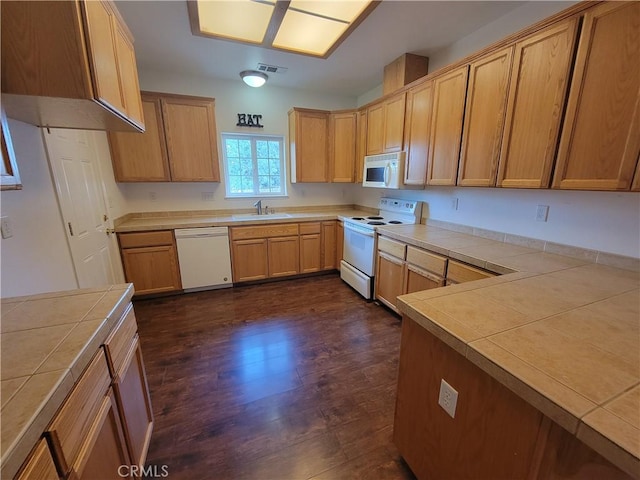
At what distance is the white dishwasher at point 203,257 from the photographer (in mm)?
3191

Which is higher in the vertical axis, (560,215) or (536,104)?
(536,104)

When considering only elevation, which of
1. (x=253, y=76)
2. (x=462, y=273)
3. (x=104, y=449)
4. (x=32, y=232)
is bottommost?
(x=104, y=449)

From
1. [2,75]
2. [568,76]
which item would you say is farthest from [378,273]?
[2,75]

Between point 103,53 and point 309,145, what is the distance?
2.68 m

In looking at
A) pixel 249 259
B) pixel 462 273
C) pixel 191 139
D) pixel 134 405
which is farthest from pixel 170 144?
pixel 462 273

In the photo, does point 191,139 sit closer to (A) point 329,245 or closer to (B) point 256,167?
(B) point 256,167

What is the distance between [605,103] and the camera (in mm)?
1386

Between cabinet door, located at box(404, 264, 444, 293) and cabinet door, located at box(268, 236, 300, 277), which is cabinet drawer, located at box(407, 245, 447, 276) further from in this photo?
cabinet door, located at box(268, 236, 300, 277)

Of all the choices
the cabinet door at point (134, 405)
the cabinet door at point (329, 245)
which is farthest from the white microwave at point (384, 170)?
the cabinet door at point (134, 405)

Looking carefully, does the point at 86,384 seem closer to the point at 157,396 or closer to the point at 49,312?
the point at 49,312

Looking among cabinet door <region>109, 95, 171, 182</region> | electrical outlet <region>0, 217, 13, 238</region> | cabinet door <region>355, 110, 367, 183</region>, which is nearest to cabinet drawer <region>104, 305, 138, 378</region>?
electrical outlet <region>0, 217, 13, 238</region>

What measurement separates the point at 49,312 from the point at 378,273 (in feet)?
8.63

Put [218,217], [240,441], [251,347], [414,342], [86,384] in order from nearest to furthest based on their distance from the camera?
[86,384] → [414,342] → [240,441] → [251,347] → [218,217]

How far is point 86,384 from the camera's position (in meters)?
0.82
